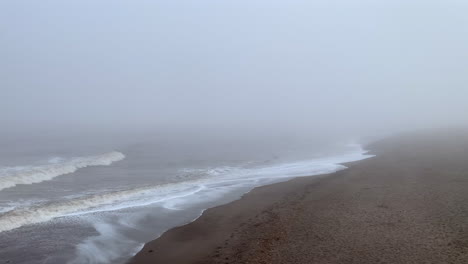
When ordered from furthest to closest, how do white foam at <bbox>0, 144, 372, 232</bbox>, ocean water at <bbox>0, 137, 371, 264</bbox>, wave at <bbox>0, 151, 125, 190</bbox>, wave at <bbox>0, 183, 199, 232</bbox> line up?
wave at <bbox>0, 151, 125, 190</bbox>
white foam at <bbox>0, 144, 372, 232</bbox>
wave at <bbox>0, 183, 199, 232</bbox>
ocean water at <bbox>0, 137, 371, 264</bbox>

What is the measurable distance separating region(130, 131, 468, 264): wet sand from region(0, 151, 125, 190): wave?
13.0m

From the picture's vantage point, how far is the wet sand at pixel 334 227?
984 centimetres

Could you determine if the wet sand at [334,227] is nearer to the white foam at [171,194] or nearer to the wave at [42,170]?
the white foam at [171,194]

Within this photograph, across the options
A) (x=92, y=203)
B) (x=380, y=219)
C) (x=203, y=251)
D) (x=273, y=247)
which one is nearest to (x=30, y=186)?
(x=92, y=203)

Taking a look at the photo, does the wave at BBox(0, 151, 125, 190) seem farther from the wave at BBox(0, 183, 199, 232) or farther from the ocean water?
the wave at BBox(0, 183, 199, 232)

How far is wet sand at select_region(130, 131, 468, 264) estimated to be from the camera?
32.3ft

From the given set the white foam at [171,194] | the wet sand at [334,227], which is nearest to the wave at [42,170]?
the white foam at [171,194]

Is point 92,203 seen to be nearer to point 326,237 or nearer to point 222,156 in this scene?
point 326,237

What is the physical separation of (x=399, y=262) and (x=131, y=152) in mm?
33606

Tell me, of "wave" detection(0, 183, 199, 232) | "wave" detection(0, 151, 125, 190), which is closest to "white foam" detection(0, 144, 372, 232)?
"wave" detection(0, 183, 199, 232)

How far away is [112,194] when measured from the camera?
19.0 meters

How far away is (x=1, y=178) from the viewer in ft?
74.4

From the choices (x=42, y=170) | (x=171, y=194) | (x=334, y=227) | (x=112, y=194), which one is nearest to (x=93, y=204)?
(x=112, y=194)

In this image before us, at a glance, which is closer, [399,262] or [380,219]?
[399,262]
